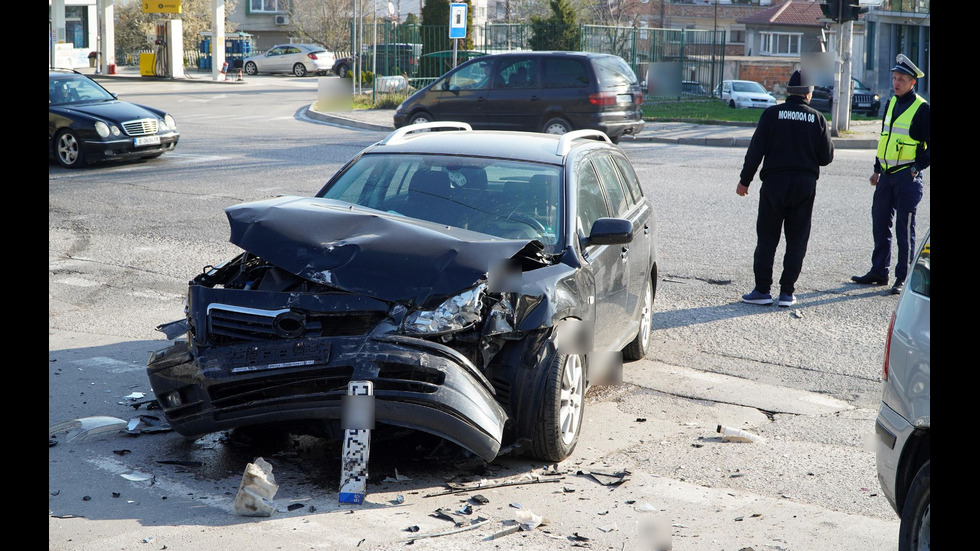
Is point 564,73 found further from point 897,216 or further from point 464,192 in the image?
point 464,192

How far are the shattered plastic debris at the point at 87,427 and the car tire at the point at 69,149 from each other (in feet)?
37.4

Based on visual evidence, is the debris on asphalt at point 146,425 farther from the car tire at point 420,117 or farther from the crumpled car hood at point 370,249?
the car tire at point 420,117

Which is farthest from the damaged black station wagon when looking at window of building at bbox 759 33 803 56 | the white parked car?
window of building at bbox 759 33 803 56

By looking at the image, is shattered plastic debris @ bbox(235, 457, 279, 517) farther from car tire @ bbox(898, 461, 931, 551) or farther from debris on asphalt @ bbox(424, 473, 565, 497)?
car tire @ bbox(898, 461, 931, 551)

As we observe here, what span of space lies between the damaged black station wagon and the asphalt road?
0.32 metres

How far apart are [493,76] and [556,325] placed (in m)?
15.1

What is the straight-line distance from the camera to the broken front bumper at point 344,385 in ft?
13.7

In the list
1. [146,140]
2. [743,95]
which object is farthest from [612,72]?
[743,95]

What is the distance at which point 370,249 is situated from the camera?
468cm

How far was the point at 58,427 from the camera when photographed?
16.6 feet

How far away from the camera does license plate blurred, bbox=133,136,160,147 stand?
1554cm
